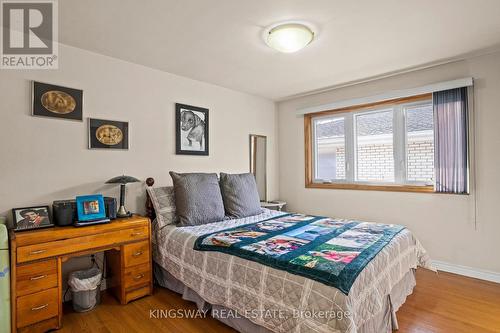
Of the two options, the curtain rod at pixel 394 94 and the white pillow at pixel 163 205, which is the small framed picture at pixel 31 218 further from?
the curtain rod at pixel 394 94

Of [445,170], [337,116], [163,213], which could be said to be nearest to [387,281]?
[445,170]

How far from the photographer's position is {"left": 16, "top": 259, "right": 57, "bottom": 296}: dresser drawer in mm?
1824

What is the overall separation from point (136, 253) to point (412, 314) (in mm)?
2418

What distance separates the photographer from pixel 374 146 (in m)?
3.62

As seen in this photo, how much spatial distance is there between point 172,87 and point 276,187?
2404mm

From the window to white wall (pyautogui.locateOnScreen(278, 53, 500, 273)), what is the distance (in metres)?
0.18

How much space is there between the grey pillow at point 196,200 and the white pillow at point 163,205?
0.09m

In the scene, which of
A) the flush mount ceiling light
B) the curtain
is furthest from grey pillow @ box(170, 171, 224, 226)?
the curtain

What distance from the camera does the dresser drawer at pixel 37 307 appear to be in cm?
182

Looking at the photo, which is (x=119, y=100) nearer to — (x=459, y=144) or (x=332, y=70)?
(x=332, y=70)

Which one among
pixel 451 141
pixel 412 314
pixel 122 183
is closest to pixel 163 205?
pixel 122 183

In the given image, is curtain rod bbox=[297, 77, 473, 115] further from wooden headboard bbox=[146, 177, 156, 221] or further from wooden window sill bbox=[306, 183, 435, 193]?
wooden headboard bbox=[146, 177, 156, 221]

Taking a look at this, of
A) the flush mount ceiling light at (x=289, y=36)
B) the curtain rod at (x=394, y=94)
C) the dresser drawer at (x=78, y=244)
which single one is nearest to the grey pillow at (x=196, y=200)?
the dresser drawer at (x=78, y=244)

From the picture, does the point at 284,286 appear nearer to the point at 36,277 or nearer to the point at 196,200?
the point at 196,200
